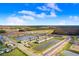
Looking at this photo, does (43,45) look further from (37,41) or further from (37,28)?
(37,28)

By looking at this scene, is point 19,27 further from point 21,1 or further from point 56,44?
point 56,44

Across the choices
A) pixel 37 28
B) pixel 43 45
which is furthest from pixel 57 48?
pixel 37 28

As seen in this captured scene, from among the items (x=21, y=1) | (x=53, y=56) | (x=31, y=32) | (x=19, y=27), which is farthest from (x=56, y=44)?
(x=21, y=1)

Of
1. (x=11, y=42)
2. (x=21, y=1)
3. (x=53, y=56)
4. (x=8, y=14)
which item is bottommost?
(x=53, y=56)

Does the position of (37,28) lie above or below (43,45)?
above

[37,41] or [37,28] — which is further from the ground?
[37,28]

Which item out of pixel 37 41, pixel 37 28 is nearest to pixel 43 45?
pixel 37 41

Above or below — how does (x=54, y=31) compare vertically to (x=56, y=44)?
above

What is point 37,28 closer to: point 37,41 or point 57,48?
point 37,41
